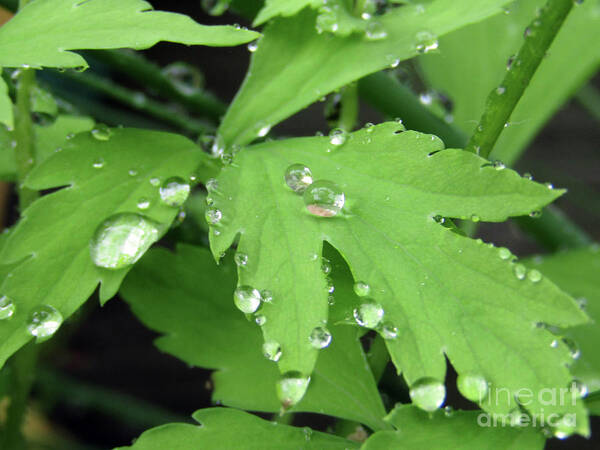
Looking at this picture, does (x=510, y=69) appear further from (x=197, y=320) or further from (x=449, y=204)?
(x=197, y=320)

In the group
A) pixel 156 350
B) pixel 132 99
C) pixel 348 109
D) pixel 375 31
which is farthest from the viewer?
pixel 156 350

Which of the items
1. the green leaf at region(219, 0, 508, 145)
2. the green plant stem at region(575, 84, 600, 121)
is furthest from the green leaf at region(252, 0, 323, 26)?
the green plant stem at region(575, 84, 600, 121)

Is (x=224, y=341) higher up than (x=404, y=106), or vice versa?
(x=404, y=106)

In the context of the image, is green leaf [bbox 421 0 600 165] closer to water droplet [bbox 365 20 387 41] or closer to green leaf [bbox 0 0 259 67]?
water droplet [bbox 365 20 387 41]

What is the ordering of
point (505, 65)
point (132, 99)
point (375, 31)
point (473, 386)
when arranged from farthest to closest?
1. point (505, 65)
2. point (132, 99)
3. point (375, 31)
4. point (473, 386)

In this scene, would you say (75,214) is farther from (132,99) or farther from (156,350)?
(156,350)

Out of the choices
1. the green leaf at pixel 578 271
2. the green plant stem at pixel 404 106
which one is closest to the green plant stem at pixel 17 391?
the green plant stem at pixel 404 106

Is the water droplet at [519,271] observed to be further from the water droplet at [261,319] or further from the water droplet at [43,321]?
the water droplet at [43,321]

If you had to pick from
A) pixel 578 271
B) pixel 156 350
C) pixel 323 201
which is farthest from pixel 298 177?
pixel 156 350
